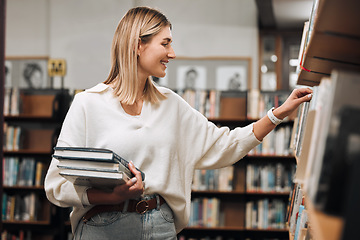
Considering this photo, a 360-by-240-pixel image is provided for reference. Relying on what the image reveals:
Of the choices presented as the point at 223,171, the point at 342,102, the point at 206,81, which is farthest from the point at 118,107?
the point at 206,81

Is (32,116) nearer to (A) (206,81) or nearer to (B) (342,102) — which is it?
(A) (206,81)

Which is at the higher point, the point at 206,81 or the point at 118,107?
the point at 206,81

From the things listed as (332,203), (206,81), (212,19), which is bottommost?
(332,203)

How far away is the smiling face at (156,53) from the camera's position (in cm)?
168

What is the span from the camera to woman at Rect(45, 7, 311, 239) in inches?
61.5

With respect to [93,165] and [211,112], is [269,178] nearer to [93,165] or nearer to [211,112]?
[211,112]

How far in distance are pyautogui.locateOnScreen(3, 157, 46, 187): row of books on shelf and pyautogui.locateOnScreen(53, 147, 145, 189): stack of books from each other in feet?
12.4

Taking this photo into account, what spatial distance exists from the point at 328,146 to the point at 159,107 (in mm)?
1179

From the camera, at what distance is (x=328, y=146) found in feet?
1.92

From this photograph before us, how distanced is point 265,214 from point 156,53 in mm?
3536

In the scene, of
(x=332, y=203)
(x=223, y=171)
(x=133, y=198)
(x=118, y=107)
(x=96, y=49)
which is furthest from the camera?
(x=96, y=49)

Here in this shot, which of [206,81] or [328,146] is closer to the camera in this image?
[328,146]

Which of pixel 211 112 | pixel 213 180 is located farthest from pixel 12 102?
pixel 213 180

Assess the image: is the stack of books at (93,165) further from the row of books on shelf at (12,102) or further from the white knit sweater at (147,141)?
the row of books on shelf at (12,102)
